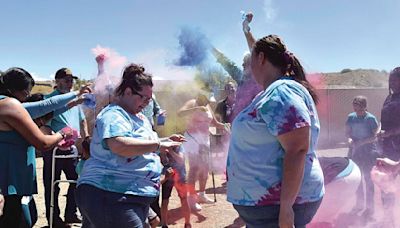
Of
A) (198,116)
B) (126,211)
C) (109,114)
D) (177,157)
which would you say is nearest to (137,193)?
(126,211)

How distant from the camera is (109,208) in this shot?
8.78 ft

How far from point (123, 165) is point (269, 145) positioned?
101cm

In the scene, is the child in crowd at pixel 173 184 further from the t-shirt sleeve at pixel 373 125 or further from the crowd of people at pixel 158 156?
the t-shirt sleeve at pixel 373 125

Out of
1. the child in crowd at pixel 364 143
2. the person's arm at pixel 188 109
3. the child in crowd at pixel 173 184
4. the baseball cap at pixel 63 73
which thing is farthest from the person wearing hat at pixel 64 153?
the child in crowd at pixel 364 143

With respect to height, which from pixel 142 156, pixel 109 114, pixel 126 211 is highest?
pixel 109 114

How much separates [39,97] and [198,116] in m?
2.31

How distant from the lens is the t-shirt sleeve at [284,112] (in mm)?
2104

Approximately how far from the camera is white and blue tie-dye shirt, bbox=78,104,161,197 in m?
2.69

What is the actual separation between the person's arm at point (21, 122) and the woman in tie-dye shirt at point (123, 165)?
0.66m

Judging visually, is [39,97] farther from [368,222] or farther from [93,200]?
[368,222]

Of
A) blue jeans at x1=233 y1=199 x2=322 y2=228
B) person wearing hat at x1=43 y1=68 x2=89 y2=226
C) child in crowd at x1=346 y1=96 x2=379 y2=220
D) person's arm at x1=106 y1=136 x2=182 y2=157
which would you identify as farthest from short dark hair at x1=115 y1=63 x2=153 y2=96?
child in crowd at x1=346 y1=96 x2=379 y2=220

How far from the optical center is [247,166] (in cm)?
228

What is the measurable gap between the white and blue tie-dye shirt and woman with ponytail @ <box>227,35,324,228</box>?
0.66 meters

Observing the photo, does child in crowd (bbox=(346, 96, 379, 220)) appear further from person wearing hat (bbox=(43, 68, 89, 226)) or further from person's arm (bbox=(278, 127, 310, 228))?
person wearing hat (bbox=(43, 68, 89, 226))
